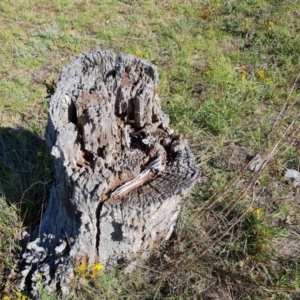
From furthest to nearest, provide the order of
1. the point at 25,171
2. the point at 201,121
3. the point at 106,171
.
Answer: the point at 201,121
the point at 25,171
the point at 106,171

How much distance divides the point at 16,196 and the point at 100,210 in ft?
3.60

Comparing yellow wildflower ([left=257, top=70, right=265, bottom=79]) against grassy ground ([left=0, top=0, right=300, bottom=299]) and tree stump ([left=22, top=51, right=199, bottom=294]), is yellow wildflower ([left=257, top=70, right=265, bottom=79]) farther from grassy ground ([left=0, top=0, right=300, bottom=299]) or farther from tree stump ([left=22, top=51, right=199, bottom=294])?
tree stump ([left=22, top=51, right=199, bottom=294])

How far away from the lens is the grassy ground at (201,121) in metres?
2.80

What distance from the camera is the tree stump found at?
92.4 inches

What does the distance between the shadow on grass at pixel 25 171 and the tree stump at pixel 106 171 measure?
0.22 metres

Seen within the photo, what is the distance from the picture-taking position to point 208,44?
5.20 meters

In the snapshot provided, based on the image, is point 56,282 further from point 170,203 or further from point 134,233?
point 170,203

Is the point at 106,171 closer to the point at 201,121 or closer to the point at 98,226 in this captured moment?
the point at 98,226

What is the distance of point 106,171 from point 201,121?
1.95 m

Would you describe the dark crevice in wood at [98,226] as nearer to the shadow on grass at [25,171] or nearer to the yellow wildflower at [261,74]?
the shadow on grass at [25,171]

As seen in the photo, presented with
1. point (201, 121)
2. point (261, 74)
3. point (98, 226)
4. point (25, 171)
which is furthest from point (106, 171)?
point (261, 74)

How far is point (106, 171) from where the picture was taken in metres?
2.38

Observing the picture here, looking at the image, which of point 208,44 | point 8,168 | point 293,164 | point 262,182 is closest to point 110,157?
point 8,168

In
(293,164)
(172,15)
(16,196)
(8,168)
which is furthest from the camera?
(172,15)
